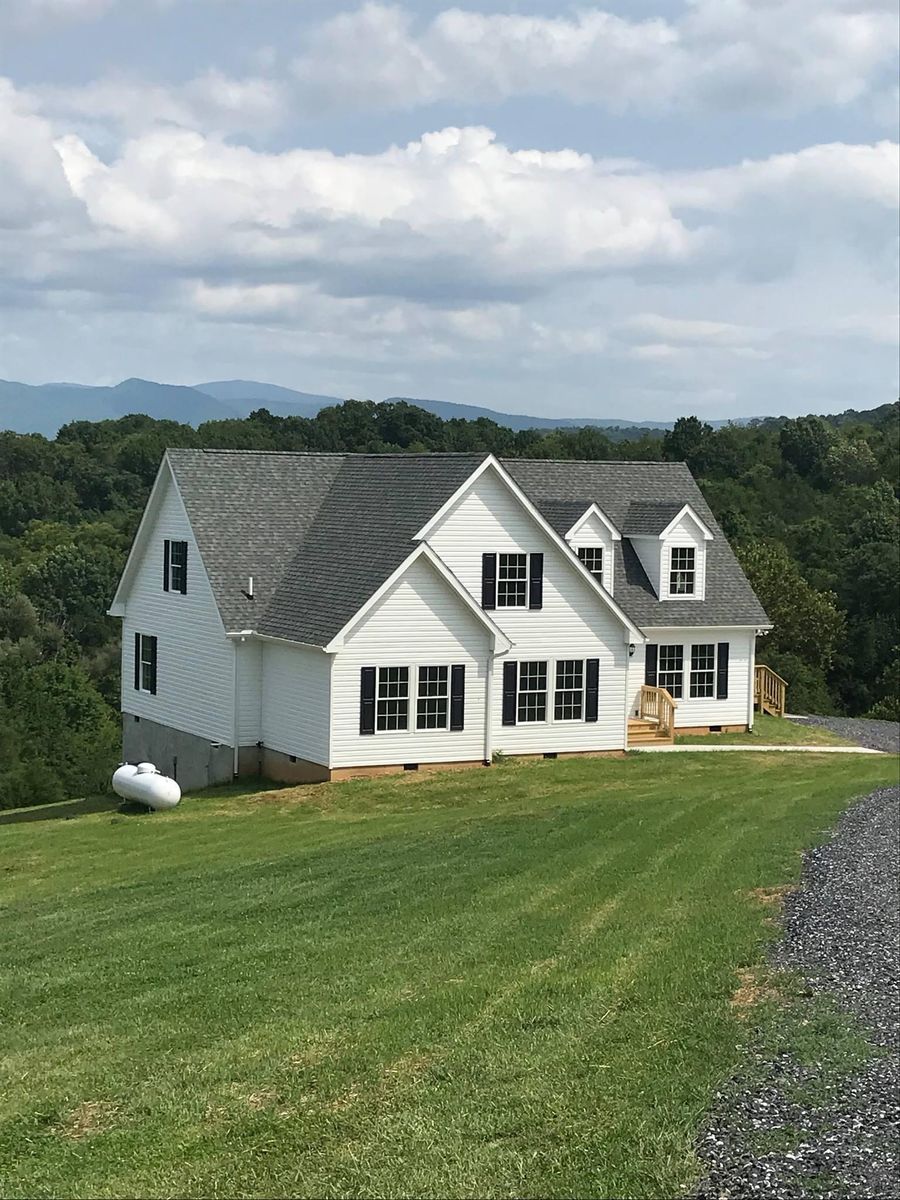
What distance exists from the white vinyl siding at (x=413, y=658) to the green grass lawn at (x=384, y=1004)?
561 cm

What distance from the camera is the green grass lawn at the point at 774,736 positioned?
112 feet

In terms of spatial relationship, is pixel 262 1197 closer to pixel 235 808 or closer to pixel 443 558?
pixel 235 808

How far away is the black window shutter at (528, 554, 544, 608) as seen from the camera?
98.0 ft

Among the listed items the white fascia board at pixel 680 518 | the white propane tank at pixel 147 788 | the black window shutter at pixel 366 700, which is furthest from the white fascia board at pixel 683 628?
the white propane tank at pixel 147 788

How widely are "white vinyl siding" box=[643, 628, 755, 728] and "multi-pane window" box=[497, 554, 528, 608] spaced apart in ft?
16.7

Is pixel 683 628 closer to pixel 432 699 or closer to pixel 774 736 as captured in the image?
pixel 774 736

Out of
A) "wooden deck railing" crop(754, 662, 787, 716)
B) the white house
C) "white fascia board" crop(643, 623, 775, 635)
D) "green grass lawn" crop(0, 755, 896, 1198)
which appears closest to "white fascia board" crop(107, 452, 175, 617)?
the white house

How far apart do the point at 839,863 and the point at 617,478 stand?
20862 millimetres

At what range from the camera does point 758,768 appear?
98.0 ft

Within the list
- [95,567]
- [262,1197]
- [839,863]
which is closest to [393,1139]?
[262,1197]

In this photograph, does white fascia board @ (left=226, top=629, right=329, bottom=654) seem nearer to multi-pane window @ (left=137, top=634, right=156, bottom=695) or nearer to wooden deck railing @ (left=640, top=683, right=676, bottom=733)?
multi-pane window @ (left=137, top=634, right=156, bottom=695)

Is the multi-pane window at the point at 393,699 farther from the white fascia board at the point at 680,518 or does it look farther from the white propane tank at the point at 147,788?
the white fascia board at the point at 680,518

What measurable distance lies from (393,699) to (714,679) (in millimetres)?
10475

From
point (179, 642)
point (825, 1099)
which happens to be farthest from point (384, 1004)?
point (179, 642)
